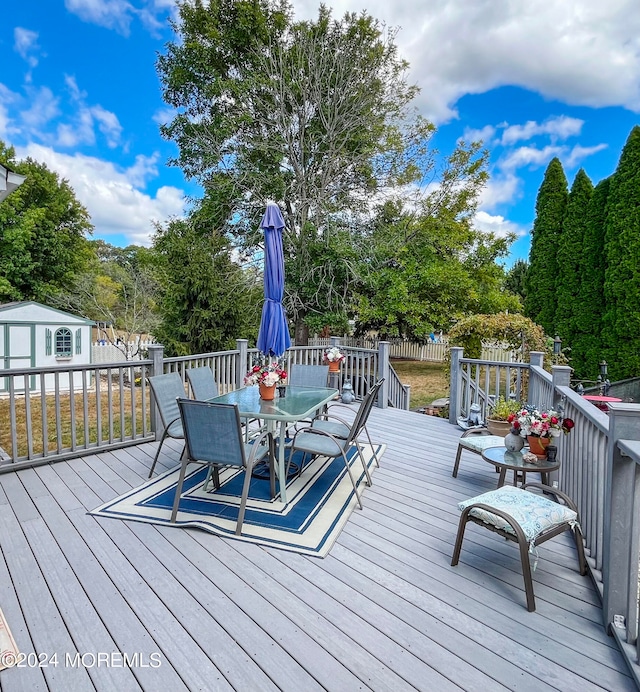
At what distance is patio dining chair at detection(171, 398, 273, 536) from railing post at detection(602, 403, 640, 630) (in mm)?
1929

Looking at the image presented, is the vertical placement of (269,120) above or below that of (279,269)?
above

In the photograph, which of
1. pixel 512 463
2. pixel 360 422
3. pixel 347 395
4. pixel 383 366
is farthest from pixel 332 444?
pixel 347 395

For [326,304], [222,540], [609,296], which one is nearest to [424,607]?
[222,540]

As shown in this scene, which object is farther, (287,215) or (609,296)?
(287,215)

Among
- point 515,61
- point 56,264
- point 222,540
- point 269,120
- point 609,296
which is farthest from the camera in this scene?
point 56,264

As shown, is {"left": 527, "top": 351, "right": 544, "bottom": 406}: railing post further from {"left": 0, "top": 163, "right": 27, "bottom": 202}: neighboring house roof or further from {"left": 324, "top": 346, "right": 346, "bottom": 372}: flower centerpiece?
{"left": 0, "top": 163, "right": 27, "bottom": 202}: neighboring house roof

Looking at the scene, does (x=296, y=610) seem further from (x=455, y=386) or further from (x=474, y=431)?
(x=455, y=386)

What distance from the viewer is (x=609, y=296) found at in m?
9.29

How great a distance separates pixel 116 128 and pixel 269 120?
641 cm

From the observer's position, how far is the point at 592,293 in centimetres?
1002

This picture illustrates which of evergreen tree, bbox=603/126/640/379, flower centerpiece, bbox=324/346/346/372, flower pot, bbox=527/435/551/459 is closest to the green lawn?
flower centerpiece, bbox=324/346/346/372

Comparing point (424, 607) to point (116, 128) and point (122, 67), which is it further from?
point (116, 128)

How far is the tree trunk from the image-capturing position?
1131 centimetres

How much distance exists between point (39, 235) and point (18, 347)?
26.4 ft
